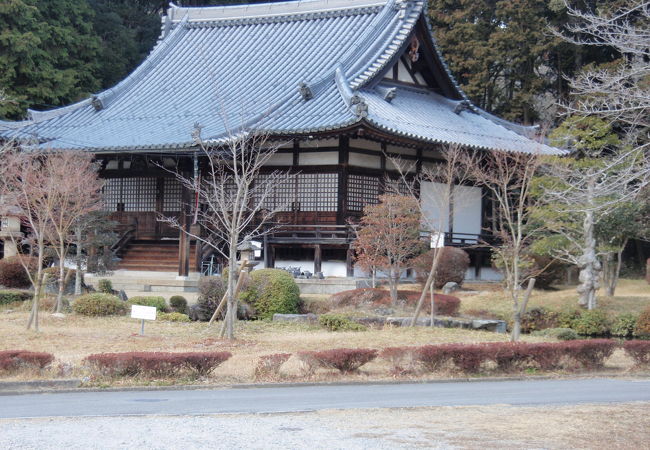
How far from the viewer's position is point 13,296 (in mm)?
24828

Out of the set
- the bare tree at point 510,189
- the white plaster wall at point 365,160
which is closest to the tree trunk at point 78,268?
the white plaster wall at point 365,160

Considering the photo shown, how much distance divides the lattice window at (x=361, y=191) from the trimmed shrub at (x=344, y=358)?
14846 mm

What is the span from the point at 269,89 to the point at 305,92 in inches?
134

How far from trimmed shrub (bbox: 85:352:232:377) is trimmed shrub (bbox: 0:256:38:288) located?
14.1 metres

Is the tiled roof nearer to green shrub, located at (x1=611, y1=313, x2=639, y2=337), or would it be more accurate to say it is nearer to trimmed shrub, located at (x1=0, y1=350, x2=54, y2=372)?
green shrub, located at (x1=611, y1=313, x2=639, y2=337)

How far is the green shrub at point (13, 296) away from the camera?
24.6m

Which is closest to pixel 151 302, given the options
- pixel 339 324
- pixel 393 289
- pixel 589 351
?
pixel 339 324

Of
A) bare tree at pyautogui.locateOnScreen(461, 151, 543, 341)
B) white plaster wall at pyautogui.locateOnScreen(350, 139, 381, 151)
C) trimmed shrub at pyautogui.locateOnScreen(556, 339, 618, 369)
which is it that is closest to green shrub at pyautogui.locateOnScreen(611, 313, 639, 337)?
bare tree at pyautogui.locateOnScreen(461, 151, 543, 341)

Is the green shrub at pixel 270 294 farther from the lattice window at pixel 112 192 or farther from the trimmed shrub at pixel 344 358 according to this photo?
the lattice window at pixel 112 192

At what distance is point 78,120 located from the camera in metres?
35.7

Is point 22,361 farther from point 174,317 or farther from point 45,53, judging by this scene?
point 45,53

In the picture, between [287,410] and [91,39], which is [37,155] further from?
[287,410]

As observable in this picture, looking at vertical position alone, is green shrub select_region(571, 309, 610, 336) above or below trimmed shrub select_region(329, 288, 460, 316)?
below

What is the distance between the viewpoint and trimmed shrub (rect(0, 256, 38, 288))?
2758cm
